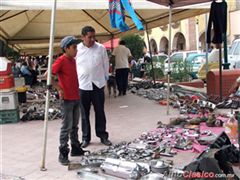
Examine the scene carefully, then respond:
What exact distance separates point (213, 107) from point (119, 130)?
8.32 ft

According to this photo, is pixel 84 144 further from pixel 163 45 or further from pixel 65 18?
pixel 163 45

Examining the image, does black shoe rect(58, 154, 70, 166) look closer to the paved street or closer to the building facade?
the paved street

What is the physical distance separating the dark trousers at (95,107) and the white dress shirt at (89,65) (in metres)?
0.11

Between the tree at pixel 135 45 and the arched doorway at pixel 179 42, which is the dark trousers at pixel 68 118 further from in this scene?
the arched doorway at pixel 179 42

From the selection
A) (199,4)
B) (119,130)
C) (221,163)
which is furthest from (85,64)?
(199,4)

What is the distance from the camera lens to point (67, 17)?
1683cm

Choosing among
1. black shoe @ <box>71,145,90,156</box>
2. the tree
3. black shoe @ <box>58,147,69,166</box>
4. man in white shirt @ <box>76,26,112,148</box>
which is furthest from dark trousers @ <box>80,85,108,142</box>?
the tree

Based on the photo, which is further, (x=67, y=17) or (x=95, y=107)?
(x=67, y=17)

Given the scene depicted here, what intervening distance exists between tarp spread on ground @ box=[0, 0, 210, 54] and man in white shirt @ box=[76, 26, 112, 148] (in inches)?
148

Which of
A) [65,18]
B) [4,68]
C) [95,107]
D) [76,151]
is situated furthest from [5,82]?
[65,18]

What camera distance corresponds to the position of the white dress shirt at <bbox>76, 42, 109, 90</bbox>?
6527 mm

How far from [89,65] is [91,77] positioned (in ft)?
0.63

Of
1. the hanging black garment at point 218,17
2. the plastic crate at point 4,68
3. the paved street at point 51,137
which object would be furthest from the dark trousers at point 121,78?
the plastic crate at point 4,68

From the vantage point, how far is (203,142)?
623 cm
